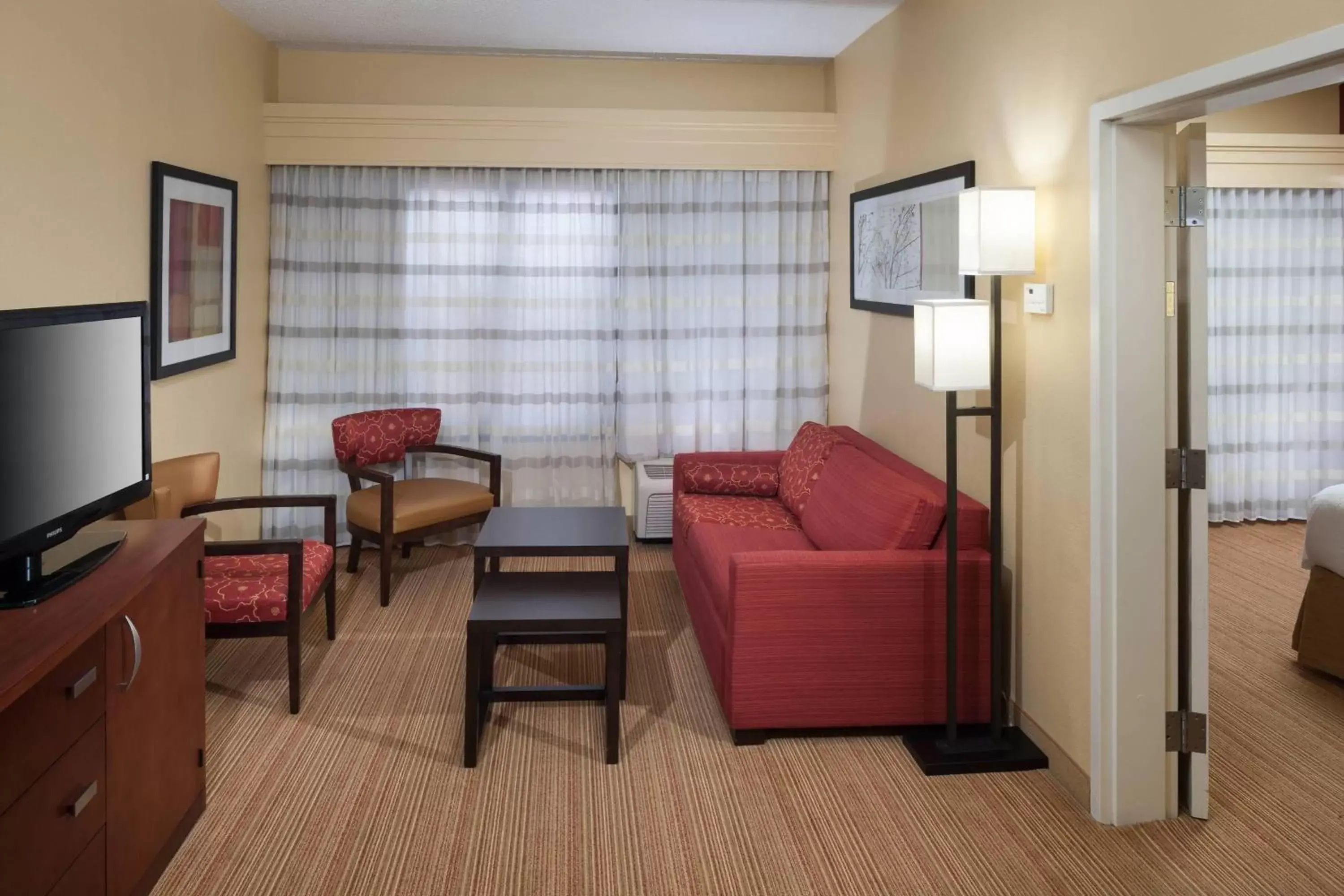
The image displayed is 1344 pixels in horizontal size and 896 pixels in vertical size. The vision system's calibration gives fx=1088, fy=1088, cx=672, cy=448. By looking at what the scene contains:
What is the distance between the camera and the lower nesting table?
3.26 meters

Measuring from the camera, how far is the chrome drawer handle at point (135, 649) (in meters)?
2.38

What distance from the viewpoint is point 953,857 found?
278 cm

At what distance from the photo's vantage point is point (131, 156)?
3938mm

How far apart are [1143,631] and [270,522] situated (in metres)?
4.41

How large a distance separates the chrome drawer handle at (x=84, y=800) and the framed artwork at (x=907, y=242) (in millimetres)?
3078

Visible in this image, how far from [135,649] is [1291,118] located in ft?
20.8

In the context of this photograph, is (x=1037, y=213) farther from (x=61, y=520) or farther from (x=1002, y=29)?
(x=61, y=520)

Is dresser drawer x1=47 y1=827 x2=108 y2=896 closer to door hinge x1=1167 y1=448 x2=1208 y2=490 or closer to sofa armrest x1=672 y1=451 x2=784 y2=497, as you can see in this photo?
door hinge x1=1167 y1=448 x2=1208 y2=490

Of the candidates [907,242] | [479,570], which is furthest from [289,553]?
[907,242]

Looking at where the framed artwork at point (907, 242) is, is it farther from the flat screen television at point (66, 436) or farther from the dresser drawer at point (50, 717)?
the dresser drawer at point (50, 717)

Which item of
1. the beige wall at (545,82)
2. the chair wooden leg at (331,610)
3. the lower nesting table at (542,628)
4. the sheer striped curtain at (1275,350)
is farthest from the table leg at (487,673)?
the sheer striped curtain at (1275,350)

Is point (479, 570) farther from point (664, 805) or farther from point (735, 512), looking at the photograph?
point (735, 512)

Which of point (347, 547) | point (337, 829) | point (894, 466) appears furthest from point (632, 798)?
point (347, 547)

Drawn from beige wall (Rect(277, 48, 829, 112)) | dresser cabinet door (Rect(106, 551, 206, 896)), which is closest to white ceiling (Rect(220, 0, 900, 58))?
beige wall (Rect(277, 48, 829, 112))
